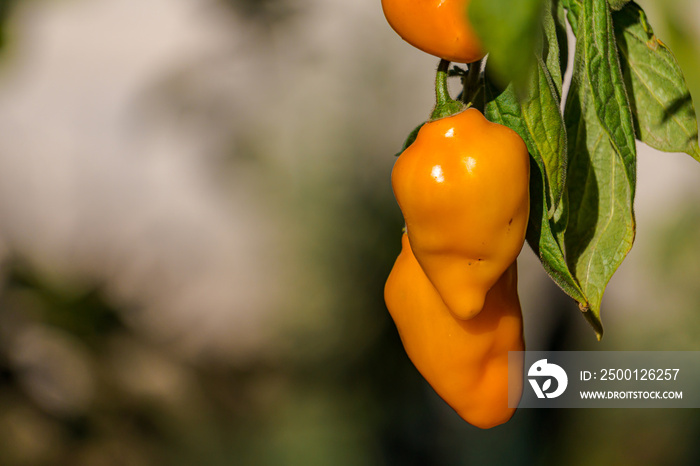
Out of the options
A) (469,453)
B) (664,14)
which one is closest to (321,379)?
(469,453)

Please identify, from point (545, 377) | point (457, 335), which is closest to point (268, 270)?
point (545, 377)

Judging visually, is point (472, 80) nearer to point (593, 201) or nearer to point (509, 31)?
point (593, 201)

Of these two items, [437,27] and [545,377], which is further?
[545,377]

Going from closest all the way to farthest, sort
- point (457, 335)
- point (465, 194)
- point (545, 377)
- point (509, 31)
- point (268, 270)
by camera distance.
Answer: point (509, 31) < point (465, 194) < point (457, 335) < point (545, 377) < point (268, 270)

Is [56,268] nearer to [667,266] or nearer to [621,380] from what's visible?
[621,380]

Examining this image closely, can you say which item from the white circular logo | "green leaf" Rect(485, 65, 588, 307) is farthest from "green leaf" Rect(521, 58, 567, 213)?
the white circular logo

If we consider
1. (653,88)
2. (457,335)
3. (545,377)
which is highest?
(653,88)

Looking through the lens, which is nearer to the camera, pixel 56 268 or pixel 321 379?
pixel 56 268

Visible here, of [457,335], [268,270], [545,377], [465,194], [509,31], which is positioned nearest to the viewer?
[509,31]
